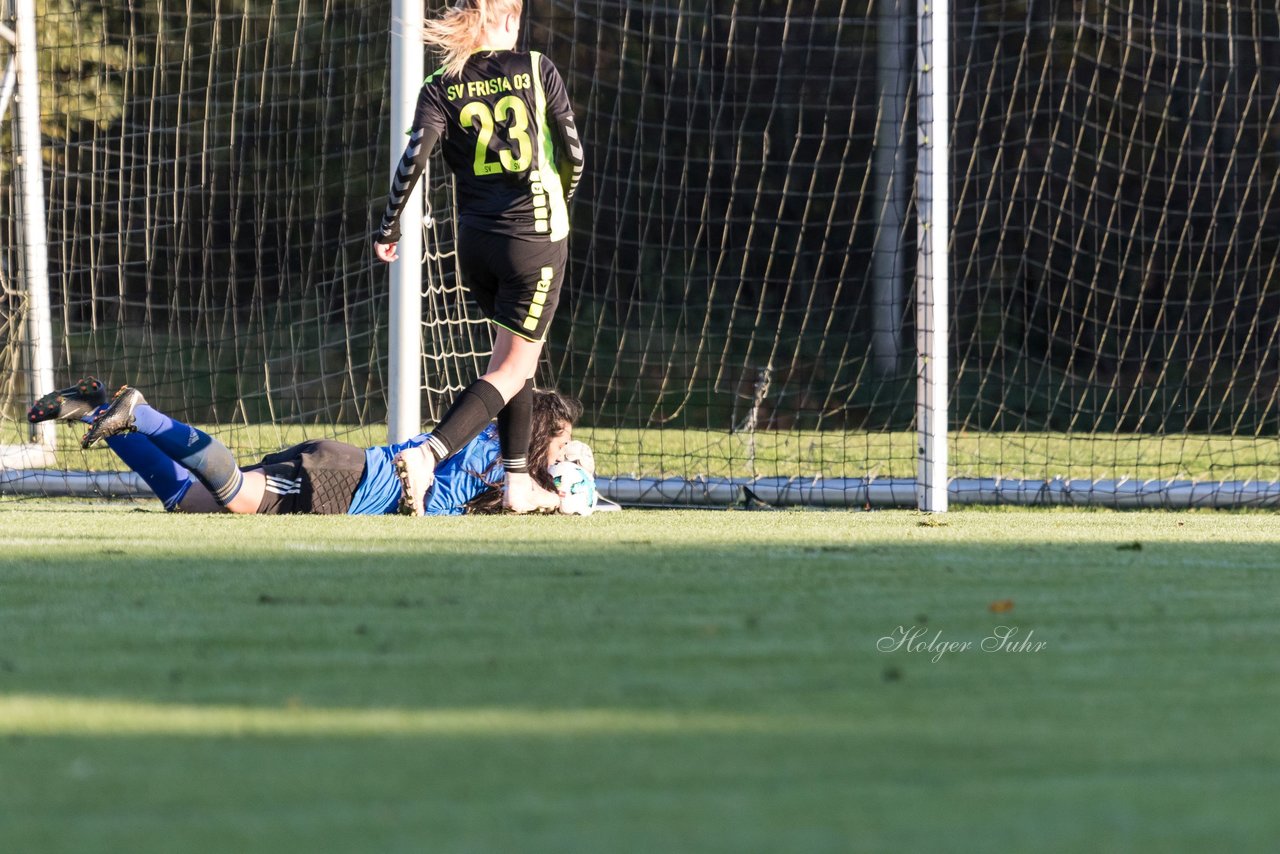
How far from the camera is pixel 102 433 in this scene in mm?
5004

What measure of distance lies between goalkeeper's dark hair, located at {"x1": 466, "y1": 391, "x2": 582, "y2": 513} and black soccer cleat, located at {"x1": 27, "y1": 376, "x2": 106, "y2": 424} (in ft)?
4.27

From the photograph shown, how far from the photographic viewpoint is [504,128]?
519 centimetres

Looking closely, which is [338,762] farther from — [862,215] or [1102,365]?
[862,215]

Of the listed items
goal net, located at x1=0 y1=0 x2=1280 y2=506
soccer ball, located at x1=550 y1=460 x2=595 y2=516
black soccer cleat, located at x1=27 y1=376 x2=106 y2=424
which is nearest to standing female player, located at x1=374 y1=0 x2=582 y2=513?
soccer ball, located at x1=550 y1=460 x2=595 y2=516

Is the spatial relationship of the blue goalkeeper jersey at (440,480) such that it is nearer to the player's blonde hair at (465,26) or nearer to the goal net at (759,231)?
the player's blonde hair at (465,26)

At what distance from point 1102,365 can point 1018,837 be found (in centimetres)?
1316

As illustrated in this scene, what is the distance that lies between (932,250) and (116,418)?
3117 millimetres

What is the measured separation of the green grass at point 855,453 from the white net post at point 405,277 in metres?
1.40

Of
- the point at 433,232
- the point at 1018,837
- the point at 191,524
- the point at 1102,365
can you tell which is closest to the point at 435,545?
the point at 191,524

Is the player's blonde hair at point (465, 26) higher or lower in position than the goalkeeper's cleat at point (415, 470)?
higher

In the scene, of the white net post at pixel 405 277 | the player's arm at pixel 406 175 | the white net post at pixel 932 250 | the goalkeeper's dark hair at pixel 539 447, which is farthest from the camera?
the white net post at pixel 405 277

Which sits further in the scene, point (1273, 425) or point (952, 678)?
point (1273, 425)

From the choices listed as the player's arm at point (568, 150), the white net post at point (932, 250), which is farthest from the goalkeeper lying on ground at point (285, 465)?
the white net post at point (932, 250)

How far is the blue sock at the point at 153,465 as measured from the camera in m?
5.23
